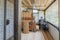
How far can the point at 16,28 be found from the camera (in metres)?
1.31

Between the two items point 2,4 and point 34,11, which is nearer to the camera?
A: point 2,4

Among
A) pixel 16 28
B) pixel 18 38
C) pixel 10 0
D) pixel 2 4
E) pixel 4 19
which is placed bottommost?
pixel 18 38

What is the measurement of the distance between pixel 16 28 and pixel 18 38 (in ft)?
0.42

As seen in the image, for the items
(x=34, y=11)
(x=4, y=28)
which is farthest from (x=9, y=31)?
(x=34, y=11)

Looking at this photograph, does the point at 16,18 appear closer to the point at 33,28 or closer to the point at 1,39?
the point at 1,39

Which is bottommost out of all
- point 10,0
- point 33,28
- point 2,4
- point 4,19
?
point 33,28

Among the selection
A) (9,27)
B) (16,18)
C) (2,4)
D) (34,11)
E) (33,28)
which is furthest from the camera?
(34,11)

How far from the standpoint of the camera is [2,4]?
1.59 metres

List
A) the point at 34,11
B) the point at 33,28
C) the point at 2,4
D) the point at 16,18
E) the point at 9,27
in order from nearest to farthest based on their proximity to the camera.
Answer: the point at 16,18
the point at 2,4
the point at 9,27
the point at 33,28
the point at 34,11

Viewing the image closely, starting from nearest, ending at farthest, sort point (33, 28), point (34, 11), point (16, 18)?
point (16, 18) < point (33, 28) < point (34, 11)

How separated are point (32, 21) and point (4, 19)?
8551 millimetres

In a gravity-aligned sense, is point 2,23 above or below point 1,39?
above

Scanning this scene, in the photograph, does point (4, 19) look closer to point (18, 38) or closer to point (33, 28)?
point (18, 38)

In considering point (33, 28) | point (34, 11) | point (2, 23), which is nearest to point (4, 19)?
point (2, 23)
